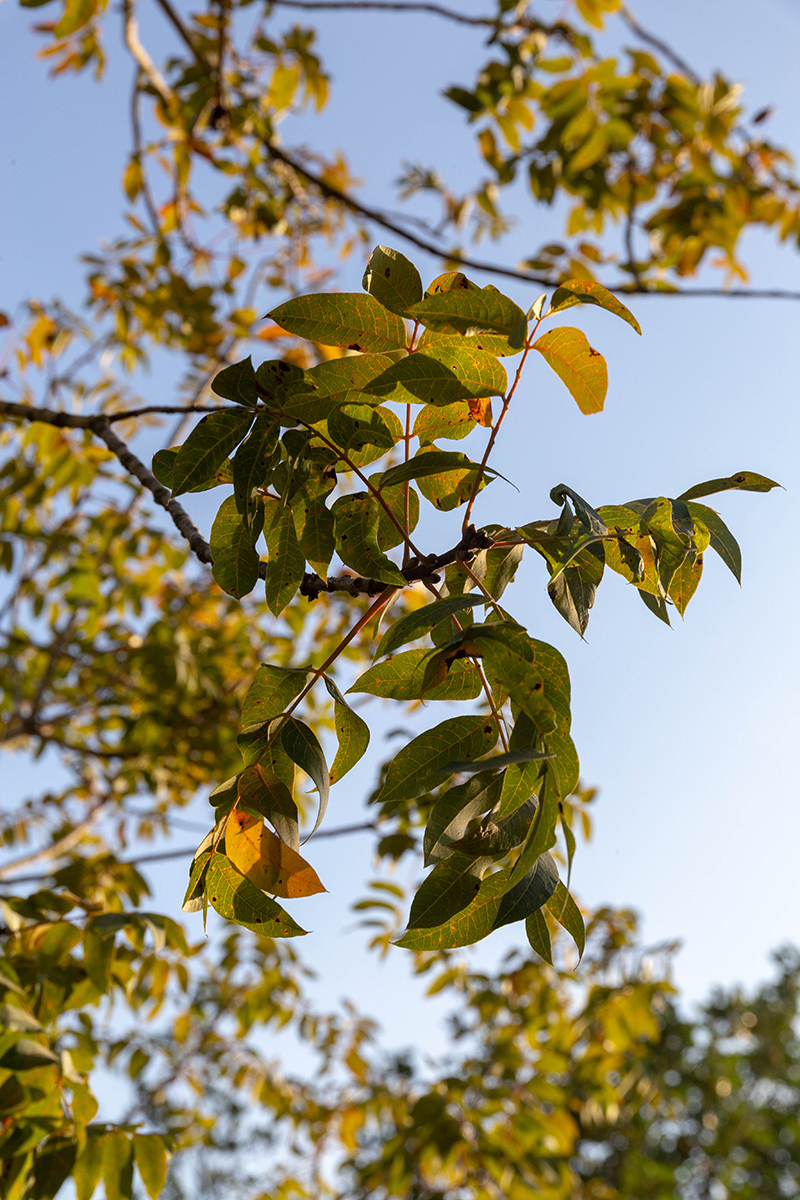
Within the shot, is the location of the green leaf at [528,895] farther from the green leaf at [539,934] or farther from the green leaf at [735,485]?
the green leaf at [735,485]

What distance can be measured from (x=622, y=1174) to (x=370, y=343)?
12.5m

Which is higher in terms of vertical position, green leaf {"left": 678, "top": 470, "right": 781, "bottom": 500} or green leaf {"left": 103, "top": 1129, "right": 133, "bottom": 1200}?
green leaf {"left": 678, "top": 470, "right": 781, "bottom": 500}

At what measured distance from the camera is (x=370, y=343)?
3.00 feet

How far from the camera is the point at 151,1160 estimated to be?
4.18ft

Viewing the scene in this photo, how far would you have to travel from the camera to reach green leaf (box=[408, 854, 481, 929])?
718 millimetres

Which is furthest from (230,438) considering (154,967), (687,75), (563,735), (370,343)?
(687,75)

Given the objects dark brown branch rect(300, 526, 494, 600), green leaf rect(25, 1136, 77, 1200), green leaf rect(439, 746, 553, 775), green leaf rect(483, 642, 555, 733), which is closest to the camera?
green leaf rect(439, 746, 553, 775)

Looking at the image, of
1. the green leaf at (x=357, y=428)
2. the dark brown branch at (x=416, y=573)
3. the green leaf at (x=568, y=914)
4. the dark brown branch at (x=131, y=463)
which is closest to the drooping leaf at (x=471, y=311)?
the green leaf at (x=357, y=428)

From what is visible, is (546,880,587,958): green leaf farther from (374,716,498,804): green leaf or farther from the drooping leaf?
the drooping leaf

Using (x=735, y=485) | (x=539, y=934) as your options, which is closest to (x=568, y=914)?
(x=539, y=934)

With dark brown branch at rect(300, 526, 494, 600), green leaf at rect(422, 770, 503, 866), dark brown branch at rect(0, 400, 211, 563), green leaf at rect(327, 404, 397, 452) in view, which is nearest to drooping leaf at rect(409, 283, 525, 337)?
green leaf at rect(327, 404, 397, 452)

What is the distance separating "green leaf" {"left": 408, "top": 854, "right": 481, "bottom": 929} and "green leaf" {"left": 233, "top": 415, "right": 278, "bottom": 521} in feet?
1.35

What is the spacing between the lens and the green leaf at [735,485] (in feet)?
2.79

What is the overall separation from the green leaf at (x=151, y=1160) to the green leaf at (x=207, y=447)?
1.06 meters
